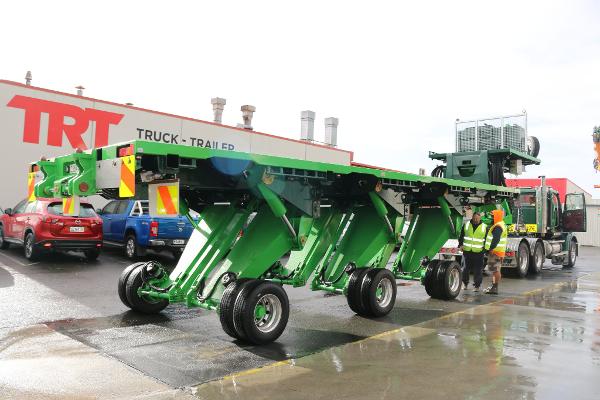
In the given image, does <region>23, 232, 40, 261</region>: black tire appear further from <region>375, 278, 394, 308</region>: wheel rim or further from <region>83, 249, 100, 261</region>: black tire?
<region>375, 278, 394, 308</region>: wheel rim

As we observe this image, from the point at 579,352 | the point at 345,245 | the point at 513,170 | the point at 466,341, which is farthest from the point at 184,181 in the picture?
the point at 513,170

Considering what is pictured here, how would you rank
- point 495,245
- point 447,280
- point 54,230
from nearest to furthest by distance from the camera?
point 447,280 < point 495,245 < point 54,230

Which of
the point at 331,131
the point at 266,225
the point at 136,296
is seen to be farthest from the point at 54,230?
the point at 331,131

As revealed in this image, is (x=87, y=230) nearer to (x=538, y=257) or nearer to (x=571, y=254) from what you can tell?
(x=538, y=257)

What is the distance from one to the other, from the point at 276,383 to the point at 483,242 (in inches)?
253

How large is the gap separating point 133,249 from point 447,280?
323 inches

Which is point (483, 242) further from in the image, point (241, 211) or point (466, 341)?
point (241, 211)

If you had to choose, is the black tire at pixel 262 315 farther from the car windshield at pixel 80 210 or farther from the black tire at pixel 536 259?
the black tire at pixel 536 259

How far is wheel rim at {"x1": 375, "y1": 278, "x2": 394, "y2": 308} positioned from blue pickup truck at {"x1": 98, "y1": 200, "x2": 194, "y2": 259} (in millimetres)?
5807

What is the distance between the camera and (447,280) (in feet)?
28.8

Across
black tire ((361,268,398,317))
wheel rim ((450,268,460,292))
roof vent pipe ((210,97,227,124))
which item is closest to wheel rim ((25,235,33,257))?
black tire ((361,268,398,317))

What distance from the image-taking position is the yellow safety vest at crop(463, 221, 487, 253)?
9.45m

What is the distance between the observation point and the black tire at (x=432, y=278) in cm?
882

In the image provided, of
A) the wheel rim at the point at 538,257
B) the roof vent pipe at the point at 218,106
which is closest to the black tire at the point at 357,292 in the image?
the wheel rim at the point at 538,257
